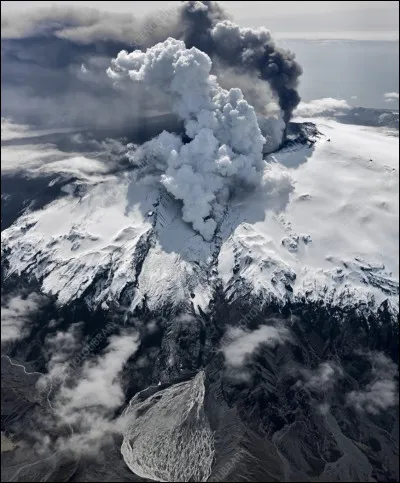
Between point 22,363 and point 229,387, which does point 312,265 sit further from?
point 22,363

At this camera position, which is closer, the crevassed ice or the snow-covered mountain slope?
the crevassed ice

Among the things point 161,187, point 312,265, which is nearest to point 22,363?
point 161,187

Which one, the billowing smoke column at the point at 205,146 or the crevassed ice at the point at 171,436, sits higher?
the billowing smoke column at the point at 205,146

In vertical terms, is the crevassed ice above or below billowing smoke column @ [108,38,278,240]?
below

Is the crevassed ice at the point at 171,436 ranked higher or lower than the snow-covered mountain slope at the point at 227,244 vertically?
lower

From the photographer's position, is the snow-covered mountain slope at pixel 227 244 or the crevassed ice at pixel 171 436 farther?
the snow-covered mountain slope at pixel 227 244
